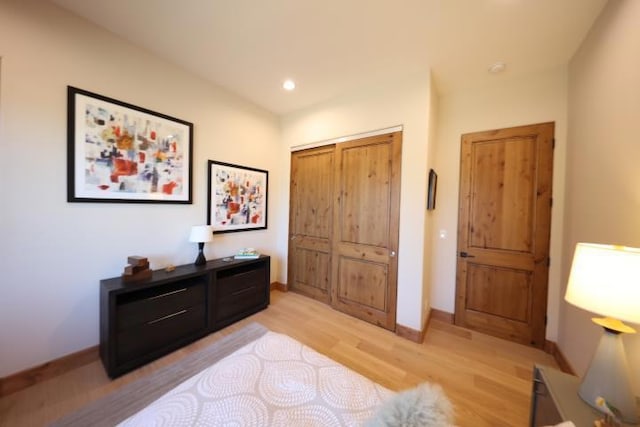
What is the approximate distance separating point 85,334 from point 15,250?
84 centimetres

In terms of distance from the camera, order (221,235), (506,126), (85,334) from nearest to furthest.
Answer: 1. (85,334)
2. (506,126)
3. (221,235)

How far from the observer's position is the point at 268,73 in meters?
2.43

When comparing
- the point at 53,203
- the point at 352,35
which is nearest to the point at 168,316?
the point at 53,203

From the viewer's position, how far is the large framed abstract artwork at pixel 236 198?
269 cm

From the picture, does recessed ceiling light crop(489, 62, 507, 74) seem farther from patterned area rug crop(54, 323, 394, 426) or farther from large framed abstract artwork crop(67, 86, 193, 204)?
large framed abstract artwork crop(67, 86, 193, 204)

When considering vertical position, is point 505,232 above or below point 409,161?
below

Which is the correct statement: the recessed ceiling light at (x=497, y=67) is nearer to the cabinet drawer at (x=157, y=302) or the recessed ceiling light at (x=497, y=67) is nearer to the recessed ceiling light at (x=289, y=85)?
the recessed ceiling light at (x=289, y=85)

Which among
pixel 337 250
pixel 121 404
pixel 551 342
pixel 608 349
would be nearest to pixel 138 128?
pixel 121 404

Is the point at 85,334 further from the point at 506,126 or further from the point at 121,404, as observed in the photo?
the point at 506,126

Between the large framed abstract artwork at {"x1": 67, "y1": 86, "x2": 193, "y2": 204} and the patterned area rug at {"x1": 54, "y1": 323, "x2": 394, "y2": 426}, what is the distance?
1.65 m

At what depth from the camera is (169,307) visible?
1.99 meters

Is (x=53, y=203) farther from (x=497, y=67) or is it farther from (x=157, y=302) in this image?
(x=497, y=67)

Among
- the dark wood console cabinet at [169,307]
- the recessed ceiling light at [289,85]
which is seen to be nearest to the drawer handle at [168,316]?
the dark wood console cabinet at [169,307]

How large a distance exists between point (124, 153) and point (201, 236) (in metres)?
1.02
